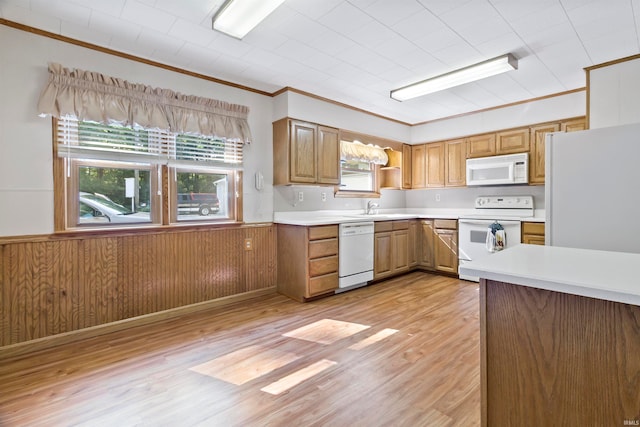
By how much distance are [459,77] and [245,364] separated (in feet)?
11.2

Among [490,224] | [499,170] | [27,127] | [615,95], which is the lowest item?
[490,224]

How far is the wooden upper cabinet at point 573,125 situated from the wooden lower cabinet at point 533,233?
1256 mm

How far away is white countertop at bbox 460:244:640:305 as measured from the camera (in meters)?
0.94

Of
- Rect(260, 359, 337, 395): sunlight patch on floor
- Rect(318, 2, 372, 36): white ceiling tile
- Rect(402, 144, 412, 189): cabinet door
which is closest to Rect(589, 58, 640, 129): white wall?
Rect(318, 2, 372, 36): white ceiling tile

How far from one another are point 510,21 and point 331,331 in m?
2.87

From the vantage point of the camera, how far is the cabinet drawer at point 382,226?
170 inches

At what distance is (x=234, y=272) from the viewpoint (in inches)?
141

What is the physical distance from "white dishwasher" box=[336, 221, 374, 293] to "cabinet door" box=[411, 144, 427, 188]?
1.77 meters

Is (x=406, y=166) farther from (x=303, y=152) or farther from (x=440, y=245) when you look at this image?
(x=303, y=152)

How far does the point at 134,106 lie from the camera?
2.84 m

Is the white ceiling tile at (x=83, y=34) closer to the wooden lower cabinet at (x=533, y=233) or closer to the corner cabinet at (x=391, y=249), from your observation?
the corner cabinet at (x=391, y=249)

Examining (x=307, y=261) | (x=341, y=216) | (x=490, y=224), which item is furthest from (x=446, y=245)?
(x=307, y=261)

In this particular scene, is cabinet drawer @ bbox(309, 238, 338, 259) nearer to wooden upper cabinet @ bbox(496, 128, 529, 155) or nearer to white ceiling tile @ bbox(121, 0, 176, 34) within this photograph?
white ceiling tile @ bbox(121, 0, 176, 34)

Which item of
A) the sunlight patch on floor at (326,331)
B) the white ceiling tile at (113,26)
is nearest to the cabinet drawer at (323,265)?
the sunlight patch on floor at (326,331)
